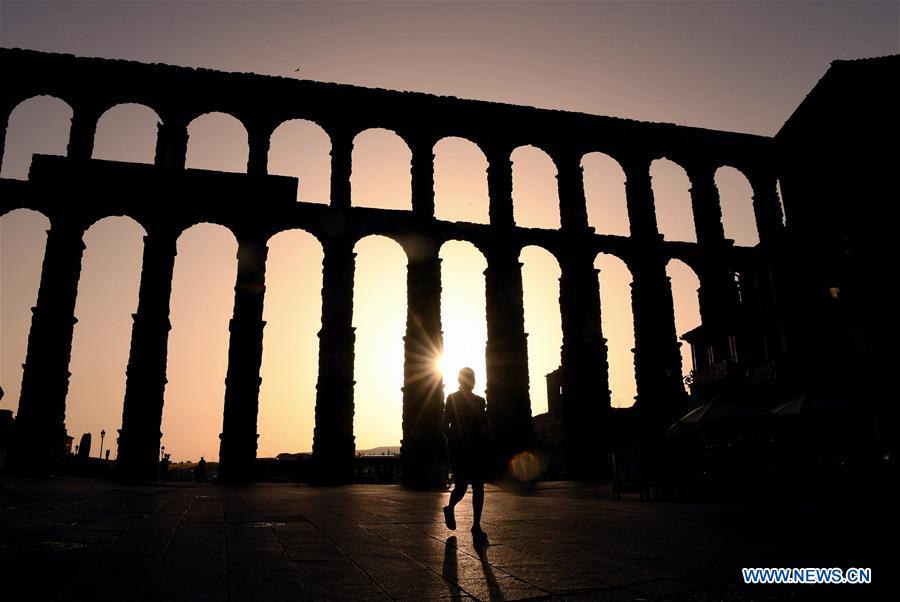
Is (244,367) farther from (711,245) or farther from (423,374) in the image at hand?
(711,245)

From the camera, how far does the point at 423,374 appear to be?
2478 cm

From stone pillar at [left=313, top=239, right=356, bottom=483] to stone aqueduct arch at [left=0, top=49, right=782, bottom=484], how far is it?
53 millimetres

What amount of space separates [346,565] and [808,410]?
11483mm

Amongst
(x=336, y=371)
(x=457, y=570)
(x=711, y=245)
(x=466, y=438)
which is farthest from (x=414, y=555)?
(x=711, y=245)

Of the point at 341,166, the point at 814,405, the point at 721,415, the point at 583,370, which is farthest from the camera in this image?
the point at 341,166

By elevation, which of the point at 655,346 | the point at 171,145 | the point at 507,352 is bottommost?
the point at 507,352

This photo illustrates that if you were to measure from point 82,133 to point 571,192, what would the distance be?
20.2m

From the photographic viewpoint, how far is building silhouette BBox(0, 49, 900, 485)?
21.6 m

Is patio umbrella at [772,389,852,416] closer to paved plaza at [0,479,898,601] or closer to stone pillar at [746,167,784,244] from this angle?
paved plaza at [0,479,898,601]

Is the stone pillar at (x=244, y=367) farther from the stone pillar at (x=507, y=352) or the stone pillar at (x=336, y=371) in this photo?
the stone pillar at (x=507, y=352)

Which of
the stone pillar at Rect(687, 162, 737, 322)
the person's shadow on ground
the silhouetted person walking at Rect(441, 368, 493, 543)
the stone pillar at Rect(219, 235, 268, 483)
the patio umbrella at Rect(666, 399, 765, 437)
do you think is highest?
the stone pillar at Rect(687, 162, 737, 322)

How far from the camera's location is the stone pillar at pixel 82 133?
979 inches

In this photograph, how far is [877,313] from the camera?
19562mm

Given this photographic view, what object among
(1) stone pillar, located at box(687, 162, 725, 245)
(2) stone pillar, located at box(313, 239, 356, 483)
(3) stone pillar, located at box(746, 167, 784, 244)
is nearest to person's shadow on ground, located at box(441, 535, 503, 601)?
(2) stone pillar, located at box(313, 239, 356, 483)
